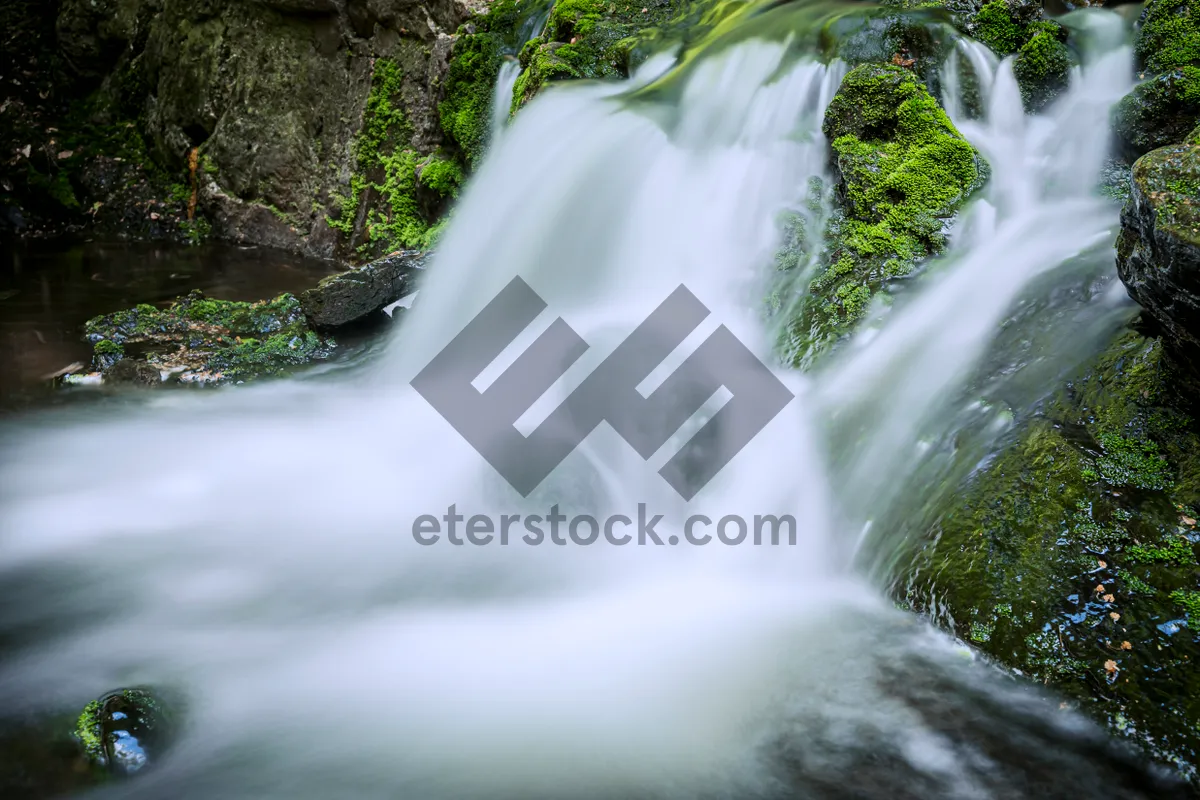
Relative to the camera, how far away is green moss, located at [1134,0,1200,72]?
642 cm

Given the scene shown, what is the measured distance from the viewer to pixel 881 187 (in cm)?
591

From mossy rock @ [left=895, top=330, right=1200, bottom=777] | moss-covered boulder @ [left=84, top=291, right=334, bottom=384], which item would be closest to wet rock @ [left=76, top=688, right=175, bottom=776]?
mossy rock @ [left=895, top=330, right=1200, bottom=777]

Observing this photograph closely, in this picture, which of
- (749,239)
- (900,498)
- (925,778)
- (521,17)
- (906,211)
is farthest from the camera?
(521,17)

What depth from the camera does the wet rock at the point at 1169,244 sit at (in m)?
3.20

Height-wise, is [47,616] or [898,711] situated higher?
[47,616]

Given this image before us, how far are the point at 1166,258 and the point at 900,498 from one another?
1600mm

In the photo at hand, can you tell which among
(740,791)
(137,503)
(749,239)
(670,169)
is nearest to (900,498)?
(740,791)

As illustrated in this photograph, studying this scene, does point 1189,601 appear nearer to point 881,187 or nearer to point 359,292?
point 881,187

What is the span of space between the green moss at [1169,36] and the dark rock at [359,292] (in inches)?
256

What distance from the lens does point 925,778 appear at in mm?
2967

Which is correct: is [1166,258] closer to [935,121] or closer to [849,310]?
[849,310]

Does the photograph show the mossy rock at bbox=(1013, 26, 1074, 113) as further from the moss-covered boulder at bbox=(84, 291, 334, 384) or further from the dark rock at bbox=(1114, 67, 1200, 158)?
the moss-covered boulder at bbox=(84, 291, 334, 384)

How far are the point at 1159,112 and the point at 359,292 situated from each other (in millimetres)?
6562

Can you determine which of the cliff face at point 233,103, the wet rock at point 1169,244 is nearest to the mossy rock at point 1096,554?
the wet rock at point 1169,244
